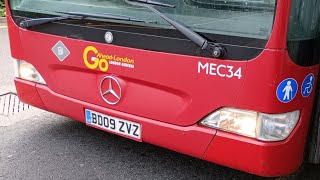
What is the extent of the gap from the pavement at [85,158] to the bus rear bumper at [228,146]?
52 cm

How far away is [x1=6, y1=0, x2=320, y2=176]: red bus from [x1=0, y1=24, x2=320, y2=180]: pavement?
422 mm

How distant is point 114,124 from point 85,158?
0.61 meters

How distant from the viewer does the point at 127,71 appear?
280 cm

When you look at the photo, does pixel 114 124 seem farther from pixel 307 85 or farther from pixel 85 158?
pixel 307 85

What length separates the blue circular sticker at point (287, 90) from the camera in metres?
2.29

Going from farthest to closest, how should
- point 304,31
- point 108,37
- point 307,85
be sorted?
point 108,37, point 307,85, point 304,31

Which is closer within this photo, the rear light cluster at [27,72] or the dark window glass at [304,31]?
the dark window glass at [304,31]

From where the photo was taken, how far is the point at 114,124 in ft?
9.83

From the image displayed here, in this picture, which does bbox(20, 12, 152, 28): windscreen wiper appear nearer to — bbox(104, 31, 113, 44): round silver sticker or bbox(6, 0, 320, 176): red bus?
bbox(6, 0, 320, 176): red bus

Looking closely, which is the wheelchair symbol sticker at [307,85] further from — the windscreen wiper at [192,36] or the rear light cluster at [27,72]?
the rear light cluster at [27,72]

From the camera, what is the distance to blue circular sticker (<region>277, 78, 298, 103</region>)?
2287 mm

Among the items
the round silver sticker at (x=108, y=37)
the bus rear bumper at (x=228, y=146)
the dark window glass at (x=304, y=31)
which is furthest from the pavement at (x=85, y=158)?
the dark window glass at (x=304, y=31)

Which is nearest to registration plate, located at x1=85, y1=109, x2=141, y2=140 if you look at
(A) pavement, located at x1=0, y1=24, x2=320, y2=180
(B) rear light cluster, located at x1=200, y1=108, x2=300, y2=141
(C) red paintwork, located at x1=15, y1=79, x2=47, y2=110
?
(A) pavement, located at x1=0, y1=24, x2=320, y2=180

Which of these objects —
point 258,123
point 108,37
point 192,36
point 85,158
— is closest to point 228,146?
point 258,123
